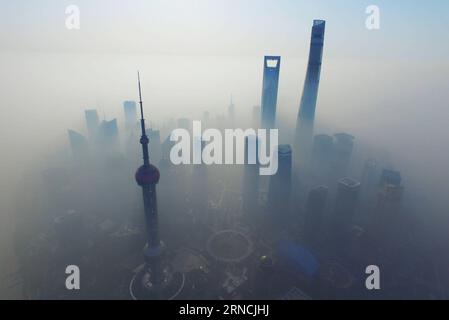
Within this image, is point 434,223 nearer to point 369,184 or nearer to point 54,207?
point 369,184

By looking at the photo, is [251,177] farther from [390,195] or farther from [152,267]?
[152,267]

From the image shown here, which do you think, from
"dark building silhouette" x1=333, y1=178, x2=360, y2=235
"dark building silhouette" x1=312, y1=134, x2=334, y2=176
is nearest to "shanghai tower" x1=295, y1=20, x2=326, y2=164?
"dark building silhouette" x1=312, y1=134, x2=334, y2=176

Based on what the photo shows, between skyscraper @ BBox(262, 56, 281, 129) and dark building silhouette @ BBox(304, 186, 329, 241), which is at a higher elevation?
skyscraper @ BBox(262, 56, 281, 129)

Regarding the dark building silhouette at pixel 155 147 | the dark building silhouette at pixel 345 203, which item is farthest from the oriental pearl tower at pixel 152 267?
the dark building silhouette at pixel 155 147

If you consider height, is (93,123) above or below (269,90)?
below

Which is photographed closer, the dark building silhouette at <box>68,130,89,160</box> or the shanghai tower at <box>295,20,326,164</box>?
the shanghai tower at <box>295,20,326,164</box>

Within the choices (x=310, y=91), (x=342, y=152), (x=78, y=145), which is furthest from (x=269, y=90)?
(x=78, y=145)

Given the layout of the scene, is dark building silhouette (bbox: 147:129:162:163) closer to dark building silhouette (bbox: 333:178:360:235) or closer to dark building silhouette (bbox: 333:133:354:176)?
dark building silhouette (bbox: 333:133:354:176)
